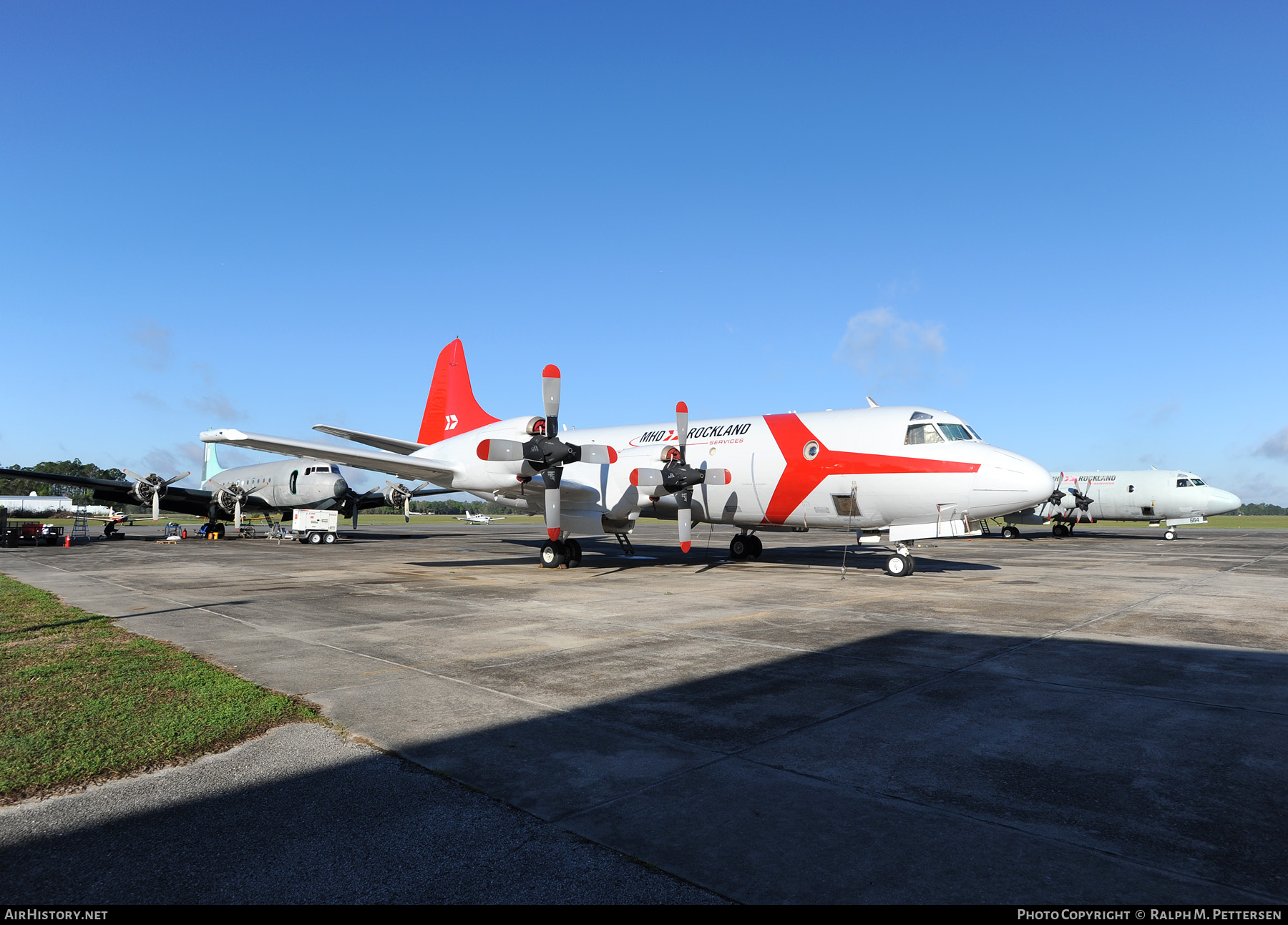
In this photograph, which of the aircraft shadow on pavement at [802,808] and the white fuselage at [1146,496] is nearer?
the aircraft shadow on pavement at [802,808]

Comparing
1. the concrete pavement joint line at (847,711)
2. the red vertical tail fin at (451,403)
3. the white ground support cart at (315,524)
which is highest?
the red vertical tail fin at (451,403)

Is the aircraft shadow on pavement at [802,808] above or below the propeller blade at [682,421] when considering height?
below

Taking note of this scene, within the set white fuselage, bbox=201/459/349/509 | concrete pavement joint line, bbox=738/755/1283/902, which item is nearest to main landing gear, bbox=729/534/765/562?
concrete pavement joint line, bbox=738/755/1283/902

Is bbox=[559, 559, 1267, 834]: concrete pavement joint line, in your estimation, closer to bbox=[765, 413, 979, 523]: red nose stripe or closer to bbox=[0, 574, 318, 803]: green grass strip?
bbox=[0, 574, 318, 803]: green grass strip

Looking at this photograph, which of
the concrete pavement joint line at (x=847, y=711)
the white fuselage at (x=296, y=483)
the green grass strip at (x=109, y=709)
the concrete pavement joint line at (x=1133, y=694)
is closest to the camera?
the concrete pavement joint line at (x=847, y=711)

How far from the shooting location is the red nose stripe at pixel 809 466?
1611cm

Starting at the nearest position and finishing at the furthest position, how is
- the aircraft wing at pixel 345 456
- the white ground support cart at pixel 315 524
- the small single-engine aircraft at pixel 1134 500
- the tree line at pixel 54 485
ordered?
the aircraft wing at pixel 345 456 → the white ground support cart at pixel 315 524 → the small single-engine aircraft at pixel 1134 500 → the tree line at pixel 54 485

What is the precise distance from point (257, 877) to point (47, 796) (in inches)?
76.5

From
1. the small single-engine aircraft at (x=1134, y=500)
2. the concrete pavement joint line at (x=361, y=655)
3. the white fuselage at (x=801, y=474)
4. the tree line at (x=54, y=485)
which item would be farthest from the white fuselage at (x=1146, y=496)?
the tree line at (x=54, y=485)

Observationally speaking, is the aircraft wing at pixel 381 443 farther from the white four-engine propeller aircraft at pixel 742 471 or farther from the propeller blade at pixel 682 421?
the propeller blade at pixel 682 421

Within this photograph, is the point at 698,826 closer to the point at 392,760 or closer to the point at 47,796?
the point at 392,760

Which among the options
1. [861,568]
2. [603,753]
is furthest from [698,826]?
[861,568]

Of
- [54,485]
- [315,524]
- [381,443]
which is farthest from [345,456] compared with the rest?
[54,485]

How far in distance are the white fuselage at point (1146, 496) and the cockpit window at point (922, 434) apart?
28683mm
